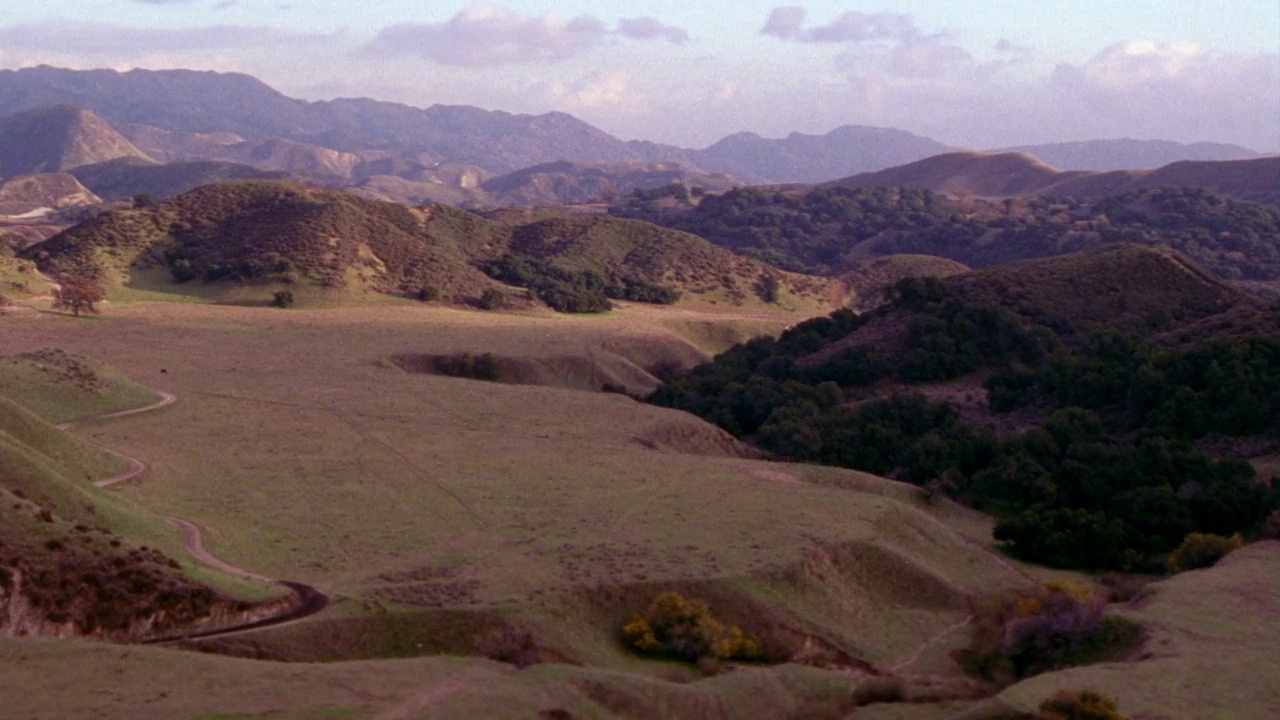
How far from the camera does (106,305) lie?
69312 millimetres

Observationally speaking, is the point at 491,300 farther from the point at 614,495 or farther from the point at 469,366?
the point at 614,495

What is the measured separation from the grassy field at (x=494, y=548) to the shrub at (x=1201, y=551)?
333 cm

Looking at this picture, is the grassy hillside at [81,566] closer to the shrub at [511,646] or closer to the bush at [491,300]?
the shrub at [511,646]

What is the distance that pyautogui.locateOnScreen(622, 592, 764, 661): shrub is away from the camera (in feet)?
75.0

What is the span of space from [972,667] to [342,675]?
38.2 feet

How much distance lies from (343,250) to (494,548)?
5967cm

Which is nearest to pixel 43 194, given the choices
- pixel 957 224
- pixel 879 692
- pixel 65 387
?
pixel 957 224

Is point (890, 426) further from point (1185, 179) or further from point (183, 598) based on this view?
point (1185, 179)

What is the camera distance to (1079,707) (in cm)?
1670

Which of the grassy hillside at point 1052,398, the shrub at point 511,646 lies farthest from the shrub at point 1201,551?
the shrub at point 511,646

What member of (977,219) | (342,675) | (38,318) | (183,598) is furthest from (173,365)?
(977,219)

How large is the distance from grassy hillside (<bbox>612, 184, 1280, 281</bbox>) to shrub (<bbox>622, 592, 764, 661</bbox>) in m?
98.4

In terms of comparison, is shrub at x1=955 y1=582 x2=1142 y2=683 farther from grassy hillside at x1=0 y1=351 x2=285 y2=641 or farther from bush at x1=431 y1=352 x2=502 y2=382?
bush at x1=431 y1=352 x2=502 y2=382

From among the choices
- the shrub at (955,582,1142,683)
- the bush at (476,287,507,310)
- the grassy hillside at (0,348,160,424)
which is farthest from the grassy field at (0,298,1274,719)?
the bush at (476,287,507,310)
